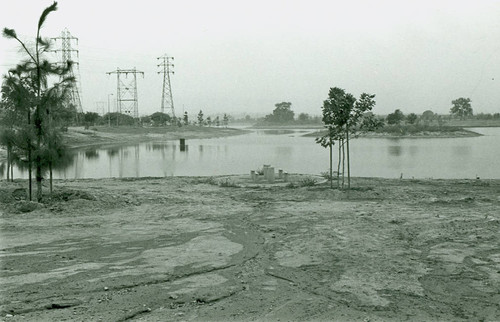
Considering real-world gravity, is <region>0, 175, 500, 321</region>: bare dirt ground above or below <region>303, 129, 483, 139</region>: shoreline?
below

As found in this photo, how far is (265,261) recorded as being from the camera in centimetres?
921

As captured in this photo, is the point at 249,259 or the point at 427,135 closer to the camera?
the point at 249,259

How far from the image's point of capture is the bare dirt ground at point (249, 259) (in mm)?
6871

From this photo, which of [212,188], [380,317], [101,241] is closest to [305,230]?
[101,241]

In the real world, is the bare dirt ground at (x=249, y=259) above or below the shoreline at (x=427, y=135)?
below

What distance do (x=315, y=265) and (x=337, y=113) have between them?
10.2 meters

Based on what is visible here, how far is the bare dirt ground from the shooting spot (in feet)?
22.5

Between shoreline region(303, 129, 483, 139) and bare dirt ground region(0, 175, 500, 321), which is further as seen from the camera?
shoreline region(303, 129, 483, 139)

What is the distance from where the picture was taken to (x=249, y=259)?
367 inches

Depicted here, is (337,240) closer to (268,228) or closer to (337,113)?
(268,228)

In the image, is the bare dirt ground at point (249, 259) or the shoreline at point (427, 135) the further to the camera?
the shoreline at point (427, 135)

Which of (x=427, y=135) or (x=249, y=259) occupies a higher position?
(x=427, y=135)

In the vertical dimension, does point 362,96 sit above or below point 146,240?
above

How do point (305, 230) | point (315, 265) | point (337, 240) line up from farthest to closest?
point (305, 230) < point (337, 240) < point (315, 265)
